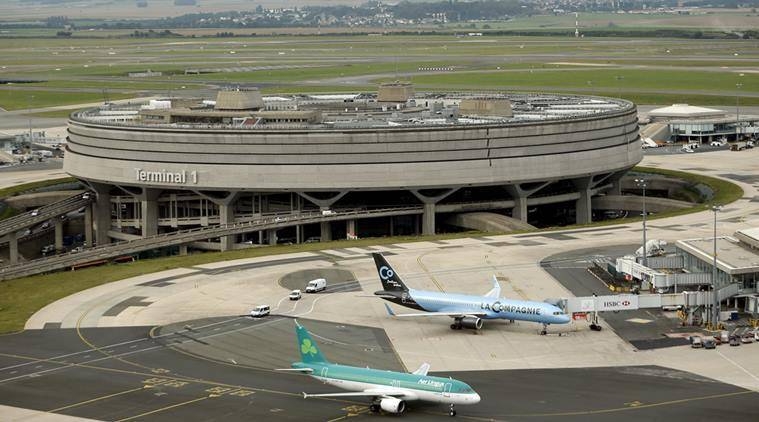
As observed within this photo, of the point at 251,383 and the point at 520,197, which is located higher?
the point at 520,197

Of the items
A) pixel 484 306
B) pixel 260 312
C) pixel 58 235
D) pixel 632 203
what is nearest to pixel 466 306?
pixel 484 306

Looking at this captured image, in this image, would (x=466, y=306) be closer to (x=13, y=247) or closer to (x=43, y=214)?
(x=13, y=247)

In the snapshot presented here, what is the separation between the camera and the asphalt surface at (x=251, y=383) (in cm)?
8125

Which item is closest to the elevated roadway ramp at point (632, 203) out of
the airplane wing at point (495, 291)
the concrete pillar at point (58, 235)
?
the airplane wing at point (495, 291)

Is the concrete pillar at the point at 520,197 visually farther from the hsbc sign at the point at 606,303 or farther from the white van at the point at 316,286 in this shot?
the hsbc sign at the point at 606,303

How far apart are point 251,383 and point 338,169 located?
6859 cm

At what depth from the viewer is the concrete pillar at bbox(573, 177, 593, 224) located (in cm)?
17025

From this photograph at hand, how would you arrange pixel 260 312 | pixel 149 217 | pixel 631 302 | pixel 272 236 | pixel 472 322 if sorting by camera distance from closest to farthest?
pixel 472 322 < pixel 631 302 < pixel 260 312 < pixel 272 236 < pixel 149 217

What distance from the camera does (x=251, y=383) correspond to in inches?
3487

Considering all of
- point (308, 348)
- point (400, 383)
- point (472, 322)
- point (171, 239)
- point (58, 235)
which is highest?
point (308, 348)

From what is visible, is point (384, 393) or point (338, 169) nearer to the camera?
point (384, 393)

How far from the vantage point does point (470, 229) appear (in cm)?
15900

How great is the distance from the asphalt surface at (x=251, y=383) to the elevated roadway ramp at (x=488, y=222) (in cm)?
5197

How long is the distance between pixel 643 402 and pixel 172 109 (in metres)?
113
